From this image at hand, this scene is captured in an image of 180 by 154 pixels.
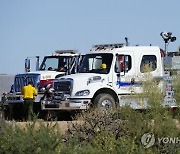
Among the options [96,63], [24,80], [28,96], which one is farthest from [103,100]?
[24,80]

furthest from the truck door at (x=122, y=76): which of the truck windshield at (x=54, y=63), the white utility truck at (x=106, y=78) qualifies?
the truck windshield at (x=54, y=63)

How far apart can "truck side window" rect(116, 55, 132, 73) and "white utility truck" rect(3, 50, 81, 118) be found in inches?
Result: 84.7

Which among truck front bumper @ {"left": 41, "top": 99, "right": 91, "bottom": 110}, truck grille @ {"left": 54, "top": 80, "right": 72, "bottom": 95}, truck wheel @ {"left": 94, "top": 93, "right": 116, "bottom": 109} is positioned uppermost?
truck grille @ {"left": 54, "top": 80, "right": 72, "bottom": 95}

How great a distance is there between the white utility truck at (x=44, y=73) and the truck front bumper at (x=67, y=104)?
2.91ft

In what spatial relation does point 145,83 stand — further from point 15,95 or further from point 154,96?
point 15,95

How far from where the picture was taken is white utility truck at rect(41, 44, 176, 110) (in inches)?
733

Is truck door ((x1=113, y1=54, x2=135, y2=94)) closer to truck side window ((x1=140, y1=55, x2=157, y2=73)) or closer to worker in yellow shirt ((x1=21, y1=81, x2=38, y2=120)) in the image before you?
truck side window ((x1=140, y1=55, x2=157, y2=73))

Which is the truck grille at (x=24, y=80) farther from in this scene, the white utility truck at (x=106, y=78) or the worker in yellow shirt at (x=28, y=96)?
the white utility truck at (x=106, y=78)

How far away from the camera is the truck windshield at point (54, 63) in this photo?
22.0 m

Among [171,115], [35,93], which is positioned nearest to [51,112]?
[35,93]

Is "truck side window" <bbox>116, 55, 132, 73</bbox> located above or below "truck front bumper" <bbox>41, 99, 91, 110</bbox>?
above

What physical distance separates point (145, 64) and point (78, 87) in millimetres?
2570

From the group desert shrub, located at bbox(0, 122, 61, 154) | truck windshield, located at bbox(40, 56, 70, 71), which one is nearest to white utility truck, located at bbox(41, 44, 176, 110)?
truck windshield, located at bbox(40, 56, 70, 71)

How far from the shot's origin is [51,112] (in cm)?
1975
